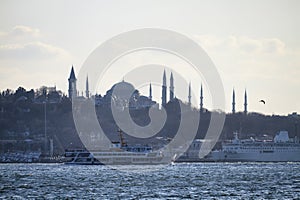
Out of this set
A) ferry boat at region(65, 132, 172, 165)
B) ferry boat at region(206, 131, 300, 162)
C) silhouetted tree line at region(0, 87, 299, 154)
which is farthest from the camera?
silhouetted tree line at region(0, 87, 299, 154)

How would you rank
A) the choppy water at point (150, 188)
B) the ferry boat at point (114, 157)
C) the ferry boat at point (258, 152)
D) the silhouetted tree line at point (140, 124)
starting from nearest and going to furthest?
the choppy water at point (150, 188), the ferry boat at point (114, 157), the ferry boat at point (258, 152), the silhouetted tree line at point (140, 124)

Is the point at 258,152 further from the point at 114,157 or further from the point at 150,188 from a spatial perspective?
the point at 150,188

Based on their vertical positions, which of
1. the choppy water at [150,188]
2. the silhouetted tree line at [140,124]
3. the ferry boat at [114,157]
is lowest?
the choppy water at [150,188]

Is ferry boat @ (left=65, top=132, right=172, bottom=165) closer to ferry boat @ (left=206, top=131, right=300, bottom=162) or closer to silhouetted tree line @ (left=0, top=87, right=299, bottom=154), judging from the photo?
ferry boat @ (left=206, top=131, right=300, bottom=162)

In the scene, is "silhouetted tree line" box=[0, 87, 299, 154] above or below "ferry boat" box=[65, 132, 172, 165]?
above

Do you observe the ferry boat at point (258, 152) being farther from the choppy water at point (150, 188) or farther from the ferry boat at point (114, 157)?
the choppy water at point (150, 188)

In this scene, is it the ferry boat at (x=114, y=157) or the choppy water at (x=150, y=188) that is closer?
the choppy water at (x=150, y=188)

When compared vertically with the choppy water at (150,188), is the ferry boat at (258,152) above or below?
above

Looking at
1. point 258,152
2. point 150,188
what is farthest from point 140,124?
point 150,188

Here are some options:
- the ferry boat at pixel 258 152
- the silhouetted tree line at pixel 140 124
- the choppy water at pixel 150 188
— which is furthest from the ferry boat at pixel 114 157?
the silhouetted tree line at pixel 140 124

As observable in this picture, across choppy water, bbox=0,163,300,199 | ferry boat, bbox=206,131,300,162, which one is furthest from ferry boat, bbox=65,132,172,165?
choppy water, bbox=0,163,300,199
